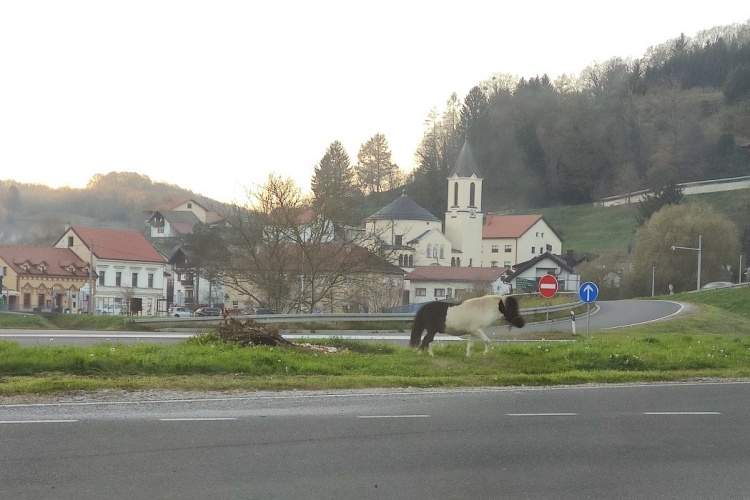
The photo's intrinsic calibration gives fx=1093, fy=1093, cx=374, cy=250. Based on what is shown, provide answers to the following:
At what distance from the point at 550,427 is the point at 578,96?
16524cm

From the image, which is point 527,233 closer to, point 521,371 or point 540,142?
point 540,142

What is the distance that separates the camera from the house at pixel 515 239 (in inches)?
5935

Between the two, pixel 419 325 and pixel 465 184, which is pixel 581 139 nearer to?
pixel 465 184

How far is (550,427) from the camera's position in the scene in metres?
12.6

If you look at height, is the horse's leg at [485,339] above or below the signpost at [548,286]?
below

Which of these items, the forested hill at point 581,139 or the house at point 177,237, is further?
the forested hill at point 581,139

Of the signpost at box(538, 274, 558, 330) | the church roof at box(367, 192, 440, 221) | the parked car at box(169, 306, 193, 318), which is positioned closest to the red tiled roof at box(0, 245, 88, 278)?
the parked car at box(169, 306, 193, 318)

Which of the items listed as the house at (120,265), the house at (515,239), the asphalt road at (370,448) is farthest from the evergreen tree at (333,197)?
the house at (515,239)

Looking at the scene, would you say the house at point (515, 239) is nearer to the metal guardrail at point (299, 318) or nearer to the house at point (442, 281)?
the house at point (442, 281)

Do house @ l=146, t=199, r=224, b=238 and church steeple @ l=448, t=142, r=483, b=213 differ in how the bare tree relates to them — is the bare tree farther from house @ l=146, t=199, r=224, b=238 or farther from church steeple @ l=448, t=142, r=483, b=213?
house @ l=146, t=199, r=224, b=238

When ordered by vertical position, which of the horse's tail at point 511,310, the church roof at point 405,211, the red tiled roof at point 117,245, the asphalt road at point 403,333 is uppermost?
the church roof at point 405,211

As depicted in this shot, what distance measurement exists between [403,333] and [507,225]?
117721 millimetres

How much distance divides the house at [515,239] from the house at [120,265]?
59560 millimetres

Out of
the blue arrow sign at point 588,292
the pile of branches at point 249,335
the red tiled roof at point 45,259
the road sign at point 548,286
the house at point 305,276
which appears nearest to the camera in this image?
the pile of branches at point 249,335
